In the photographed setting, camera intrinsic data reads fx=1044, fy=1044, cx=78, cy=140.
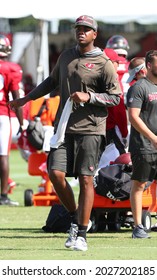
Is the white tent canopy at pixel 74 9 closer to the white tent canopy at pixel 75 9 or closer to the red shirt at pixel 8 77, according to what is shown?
the white tent canopy at pixel 75 9

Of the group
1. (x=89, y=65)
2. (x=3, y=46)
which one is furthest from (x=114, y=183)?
(x=3, y=46)

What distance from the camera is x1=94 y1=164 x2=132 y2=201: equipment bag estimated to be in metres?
11.0

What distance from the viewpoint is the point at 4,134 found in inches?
577

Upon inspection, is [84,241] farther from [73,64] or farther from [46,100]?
[46,100]

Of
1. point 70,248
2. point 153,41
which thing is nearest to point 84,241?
point 70,248

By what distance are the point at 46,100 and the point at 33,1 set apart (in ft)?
14.3

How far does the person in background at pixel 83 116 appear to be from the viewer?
959 centimetres

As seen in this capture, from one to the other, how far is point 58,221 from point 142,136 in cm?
149

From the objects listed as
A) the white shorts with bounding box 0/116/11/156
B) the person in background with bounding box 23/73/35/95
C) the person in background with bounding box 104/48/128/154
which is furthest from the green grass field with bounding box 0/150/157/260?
the person in background with bounding box 23/73/35/95

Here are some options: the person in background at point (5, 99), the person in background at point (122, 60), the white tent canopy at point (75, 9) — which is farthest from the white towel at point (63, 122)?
the white tent canopy at point (75, 9)

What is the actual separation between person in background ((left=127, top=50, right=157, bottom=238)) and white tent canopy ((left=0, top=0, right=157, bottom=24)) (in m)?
8.84

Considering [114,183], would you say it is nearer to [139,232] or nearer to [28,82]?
[139,232]

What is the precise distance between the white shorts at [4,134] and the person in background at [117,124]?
355 centimetres

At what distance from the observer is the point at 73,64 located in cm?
970
